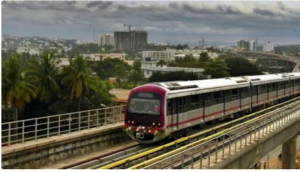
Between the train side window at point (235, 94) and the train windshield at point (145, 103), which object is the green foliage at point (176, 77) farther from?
the train windshield at point (145, 103)

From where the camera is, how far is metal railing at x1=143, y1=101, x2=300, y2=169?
1223cm

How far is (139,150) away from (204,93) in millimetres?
5532

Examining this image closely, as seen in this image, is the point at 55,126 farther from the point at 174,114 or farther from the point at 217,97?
the point at 174,114

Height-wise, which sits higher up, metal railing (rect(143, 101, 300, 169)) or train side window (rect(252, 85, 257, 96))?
train side window (rect(252, 85, 257, 96))

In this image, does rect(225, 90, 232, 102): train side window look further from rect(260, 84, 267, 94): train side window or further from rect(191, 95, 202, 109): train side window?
rect(260, 84, 267, 94): train side window

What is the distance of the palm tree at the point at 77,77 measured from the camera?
3912cm

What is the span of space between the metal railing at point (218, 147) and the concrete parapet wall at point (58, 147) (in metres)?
4.56

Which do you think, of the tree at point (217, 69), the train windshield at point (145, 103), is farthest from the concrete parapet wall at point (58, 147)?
the tree at point (217, 69)

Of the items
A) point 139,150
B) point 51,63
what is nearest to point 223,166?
point 139,150

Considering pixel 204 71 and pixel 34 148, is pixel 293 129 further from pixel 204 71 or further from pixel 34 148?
pixel 204 71

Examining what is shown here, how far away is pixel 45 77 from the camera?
124ft

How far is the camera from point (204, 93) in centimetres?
2164

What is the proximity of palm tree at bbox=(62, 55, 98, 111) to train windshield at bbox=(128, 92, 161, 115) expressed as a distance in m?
21.4

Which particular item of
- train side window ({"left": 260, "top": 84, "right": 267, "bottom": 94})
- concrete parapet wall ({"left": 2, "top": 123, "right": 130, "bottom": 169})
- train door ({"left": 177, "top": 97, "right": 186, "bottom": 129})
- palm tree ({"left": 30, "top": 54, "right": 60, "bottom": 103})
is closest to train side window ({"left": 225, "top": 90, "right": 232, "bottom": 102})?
train door ({"left": 177, "top": 97, "right": 186, "bottom": 129})
